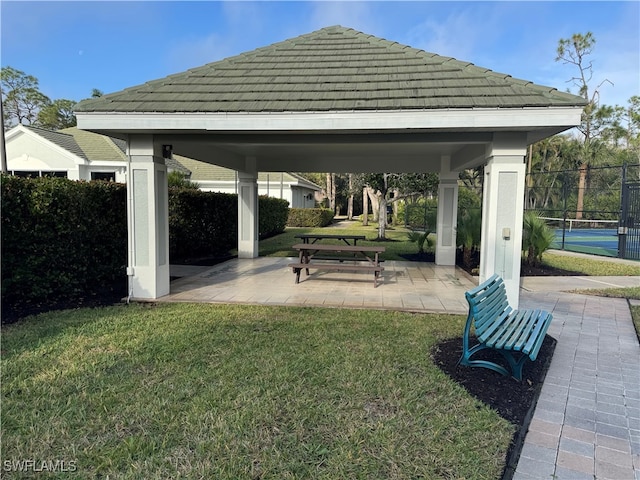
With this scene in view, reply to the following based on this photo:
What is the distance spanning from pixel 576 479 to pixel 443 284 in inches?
230

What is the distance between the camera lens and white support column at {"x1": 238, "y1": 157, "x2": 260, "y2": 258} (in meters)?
11.5

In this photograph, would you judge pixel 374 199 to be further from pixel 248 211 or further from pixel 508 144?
pixel 508 144

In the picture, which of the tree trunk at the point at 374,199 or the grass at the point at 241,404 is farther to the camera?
the tree trunk at the point at 374,199

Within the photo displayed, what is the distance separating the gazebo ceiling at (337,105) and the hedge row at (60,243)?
1.14 m

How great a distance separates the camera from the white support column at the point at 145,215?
20.5 feet

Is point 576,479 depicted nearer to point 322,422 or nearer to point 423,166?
point 322,422

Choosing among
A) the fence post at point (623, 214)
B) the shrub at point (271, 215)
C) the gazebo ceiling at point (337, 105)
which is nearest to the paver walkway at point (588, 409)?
the gazebo ceiling at point (337, 105)

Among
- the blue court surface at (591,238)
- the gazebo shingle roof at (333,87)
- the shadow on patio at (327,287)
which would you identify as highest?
the gazebo shingle roof at (333,87)

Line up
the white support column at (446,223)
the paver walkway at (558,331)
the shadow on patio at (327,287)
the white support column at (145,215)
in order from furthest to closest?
the white support column at (446,223)
the shadow on patio at (327,287)
the white support column at (145,215)
the paver walkway at (558,331)

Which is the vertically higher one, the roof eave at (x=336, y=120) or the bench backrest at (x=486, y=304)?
the roof eave at (x=336, y=120)

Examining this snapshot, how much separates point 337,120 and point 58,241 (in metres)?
4.56

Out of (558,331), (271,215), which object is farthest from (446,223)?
(271,215)

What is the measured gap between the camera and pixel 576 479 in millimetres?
2367

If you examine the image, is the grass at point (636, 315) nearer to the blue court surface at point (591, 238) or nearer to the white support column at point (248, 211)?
the white support column at point (248, 211)
